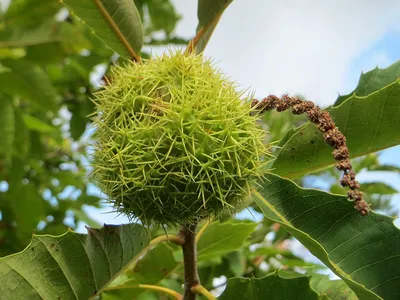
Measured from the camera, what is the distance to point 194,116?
49.7 inches

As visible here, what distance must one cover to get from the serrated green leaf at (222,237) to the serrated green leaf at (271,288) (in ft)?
1.89

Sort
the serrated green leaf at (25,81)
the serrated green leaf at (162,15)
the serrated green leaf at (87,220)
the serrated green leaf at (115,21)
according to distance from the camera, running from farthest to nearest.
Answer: the serrated green leaf at (162,15)
the serrated green leaf at (25,81)
the serrated green leaf at (87,220)
the serrated green leaf at (115,21)

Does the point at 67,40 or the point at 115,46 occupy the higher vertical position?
the point at 67,40

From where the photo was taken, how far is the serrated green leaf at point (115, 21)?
1.67 meters

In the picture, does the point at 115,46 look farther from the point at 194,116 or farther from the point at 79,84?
the point at 79,84

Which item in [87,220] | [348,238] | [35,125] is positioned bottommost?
[348,238]

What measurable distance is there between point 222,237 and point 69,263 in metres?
0.80

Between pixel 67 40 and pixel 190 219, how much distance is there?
2.18 m

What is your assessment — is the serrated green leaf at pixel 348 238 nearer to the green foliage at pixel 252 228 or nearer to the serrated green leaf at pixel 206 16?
the green foliage at pixel 252 228

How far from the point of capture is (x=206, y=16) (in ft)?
5.60

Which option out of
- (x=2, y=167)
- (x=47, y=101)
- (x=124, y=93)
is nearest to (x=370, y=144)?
(x=124, y=93)

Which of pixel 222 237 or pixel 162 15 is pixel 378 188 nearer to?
pixel 222 237

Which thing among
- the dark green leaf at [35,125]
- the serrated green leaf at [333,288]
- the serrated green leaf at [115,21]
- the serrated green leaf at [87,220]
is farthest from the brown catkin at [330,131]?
the dark green leaf at [35,125]

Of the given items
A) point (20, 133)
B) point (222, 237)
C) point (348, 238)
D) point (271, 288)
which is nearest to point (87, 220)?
point (20, 133)
